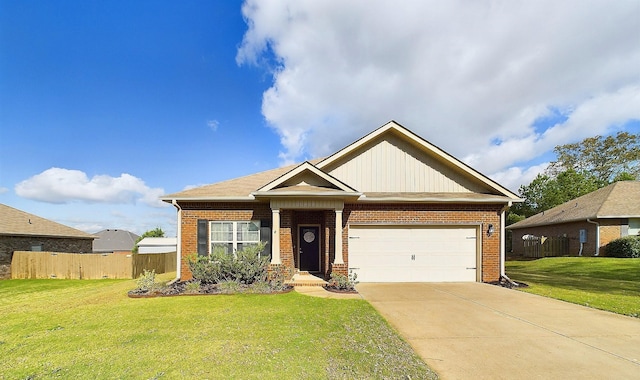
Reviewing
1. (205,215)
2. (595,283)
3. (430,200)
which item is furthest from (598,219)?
(205,215)

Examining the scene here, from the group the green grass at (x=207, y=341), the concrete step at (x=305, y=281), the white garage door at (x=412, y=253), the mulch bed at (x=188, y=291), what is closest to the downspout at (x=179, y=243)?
the mulch bed at (x=188, y=291)

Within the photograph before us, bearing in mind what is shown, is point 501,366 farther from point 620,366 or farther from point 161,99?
point 161,99

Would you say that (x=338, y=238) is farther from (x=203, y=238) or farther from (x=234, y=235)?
(x=203, y=238)

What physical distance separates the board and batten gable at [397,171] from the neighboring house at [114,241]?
1618 inches

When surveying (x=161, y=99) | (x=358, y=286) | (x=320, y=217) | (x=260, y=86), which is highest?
(x=260, y=86)

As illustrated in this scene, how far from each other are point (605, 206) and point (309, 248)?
19386 millimetres

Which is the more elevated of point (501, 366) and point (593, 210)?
point (593, 210)

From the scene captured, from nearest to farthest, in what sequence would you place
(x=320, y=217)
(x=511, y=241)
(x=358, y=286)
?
(x=358, y=286), (x=320, y=217), (x=511, y=241)

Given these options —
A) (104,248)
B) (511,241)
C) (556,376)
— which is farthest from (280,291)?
(104,248)

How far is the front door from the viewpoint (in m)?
13.0

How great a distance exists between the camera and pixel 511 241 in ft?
109

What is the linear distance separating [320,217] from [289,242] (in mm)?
1921

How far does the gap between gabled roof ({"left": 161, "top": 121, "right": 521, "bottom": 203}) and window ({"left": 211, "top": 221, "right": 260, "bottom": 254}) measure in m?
1.00

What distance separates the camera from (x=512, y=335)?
589 cm
